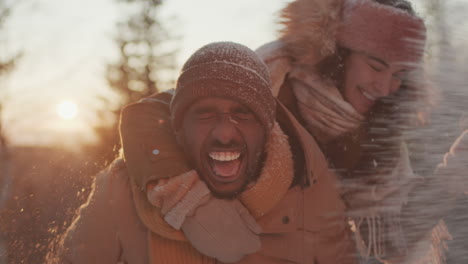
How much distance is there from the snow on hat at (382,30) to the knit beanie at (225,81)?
716mm

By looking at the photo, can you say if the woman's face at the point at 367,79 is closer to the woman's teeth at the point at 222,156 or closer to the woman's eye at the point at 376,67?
the woman's eye at the point at 376,67

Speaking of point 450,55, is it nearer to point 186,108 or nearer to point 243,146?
point 243,146

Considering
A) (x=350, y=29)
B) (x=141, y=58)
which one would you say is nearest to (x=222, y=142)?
(x=350, y=29)

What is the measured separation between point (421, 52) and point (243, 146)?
0.88m

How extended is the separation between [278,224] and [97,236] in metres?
0.83

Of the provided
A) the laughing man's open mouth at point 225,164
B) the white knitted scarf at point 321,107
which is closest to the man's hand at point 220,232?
the laughing man's open mouth at point 225,164

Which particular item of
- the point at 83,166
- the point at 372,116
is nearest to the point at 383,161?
the point at 372,116

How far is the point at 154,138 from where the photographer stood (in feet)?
6.32

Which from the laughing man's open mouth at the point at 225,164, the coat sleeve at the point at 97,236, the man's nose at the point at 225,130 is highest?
the man's nose at the point at 225,130

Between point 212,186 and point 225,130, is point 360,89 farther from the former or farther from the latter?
point 212,186

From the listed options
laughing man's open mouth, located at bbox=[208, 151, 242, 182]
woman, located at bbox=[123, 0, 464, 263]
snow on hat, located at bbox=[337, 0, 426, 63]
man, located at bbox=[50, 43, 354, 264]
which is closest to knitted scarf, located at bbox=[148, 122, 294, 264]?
man, located at bbox=[50, 43, 354, 264]

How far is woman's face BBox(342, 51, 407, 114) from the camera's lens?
7.43ft

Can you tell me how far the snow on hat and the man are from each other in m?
0.66

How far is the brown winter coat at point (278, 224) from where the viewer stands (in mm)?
1951
